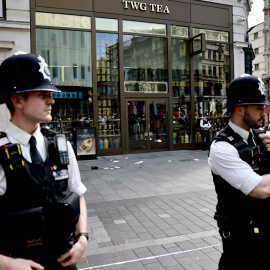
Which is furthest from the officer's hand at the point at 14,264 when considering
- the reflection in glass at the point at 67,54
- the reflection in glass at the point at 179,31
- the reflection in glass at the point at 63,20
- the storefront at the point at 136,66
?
the reflection in glass at the point at 179,31

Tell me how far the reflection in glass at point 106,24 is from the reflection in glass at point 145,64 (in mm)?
696

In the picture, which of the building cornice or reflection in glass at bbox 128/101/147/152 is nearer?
the building cornice

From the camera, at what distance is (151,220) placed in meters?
5.19

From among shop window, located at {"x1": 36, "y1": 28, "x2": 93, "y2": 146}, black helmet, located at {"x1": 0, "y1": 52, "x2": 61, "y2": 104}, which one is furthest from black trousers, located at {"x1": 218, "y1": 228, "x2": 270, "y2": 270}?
shop window, located at {"x1": 36, "y1": 28, "x2": 93, "y2": 146}

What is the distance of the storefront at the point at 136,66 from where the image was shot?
1270 centimetres

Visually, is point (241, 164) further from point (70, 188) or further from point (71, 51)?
point (71, 51)

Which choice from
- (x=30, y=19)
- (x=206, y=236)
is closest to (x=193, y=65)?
(x=30, y=19)

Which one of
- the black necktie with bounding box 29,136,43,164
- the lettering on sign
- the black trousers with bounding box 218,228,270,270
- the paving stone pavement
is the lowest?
the paving stone pavement

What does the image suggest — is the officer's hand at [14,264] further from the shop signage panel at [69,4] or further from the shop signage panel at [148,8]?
the shop signage panel at [148,8]

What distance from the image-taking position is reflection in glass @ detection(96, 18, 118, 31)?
43.0ft

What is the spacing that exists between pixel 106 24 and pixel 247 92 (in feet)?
39.8

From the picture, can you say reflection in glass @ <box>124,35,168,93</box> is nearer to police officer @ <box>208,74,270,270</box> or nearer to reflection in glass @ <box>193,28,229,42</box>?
reflection in glass @ <box>193,28,229,42</box>

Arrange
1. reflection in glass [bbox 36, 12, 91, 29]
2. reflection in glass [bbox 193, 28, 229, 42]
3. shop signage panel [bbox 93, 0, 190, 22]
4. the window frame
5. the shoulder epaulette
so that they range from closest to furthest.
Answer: the shoulder epaulette, the window frame, reflection in glass [bbox 36, 12, 91, 29], shop signage panel [bbox 93, 0, 190, 22], reflection in glass [bbox 193, 28, 229, 42]

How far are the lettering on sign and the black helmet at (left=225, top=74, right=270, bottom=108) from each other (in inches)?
487
